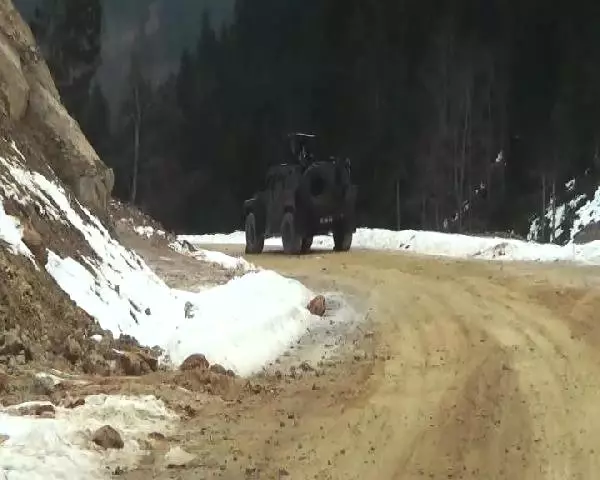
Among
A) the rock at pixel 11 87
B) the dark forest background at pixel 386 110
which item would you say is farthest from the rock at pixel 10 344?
the dark forest background at pixel 386 110

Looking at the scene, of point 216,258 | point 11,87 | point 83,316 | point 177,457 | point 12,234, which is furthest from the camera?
point 216,258

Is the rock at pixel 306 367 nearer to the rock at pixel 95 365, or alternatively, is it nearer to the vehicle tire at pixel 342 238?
the rock at pixel 95 365

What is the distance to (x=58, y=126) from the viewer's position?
38.5 ft

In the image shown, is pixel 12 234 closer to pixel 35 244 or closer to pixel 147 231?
pixel 35 244

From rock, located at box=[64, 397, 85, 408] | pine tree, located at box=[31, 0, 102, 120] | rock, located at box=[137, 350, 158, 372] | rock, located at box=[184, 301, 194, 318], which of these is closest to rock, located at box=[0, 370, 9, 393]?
rock, located at box=[64, 397, 85, 408]

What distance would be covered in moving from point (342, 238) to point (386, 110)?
805 inches

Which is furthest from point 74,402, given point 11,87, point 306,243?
point 306,243

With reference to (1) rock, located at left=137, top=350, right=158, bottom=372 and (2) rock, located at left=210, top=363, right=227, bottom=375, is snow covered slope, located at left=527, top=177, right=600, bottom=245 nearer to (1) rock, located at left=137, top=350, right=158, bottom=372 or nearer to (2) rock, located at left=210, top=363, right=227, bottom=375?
(2) rock, located at left=210, top=363, right=227, bottom=375

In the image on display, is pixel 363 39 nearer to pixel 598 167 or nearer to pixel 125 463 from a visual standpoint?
pixel 598 167

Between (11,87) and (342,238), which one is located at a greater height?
(11,87)

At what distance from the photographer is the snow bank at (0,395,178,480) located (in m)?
4.42

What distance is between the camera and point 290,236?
854 inches

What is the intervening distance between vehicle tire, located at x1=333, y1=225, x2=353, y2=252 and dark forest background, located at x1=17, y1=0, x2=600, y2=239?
10.9 meters

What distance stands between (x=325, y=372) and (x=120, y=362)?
77.2 inches
